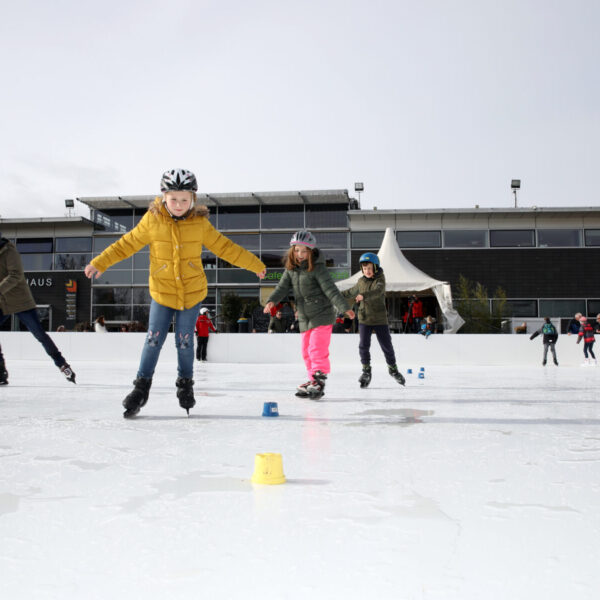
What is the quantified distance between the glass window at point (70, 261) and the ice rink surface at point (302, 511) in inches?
861

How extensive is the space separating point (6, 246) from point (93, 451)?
3579 mm

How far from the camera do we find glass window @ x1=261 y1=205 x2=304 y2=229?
23.2 m

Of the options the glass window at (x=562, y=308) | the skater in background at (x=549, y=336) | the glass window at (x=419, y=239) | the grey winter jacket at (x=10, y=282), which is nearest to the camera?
the grey winter jacket at (x=10, y=282)

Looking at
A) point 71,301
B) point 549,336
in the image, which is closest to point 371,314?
point 549,336

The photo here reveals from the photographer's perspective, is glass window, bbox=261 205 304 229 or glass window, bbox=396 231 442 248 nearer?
glass window, bbox=396 231 442 248

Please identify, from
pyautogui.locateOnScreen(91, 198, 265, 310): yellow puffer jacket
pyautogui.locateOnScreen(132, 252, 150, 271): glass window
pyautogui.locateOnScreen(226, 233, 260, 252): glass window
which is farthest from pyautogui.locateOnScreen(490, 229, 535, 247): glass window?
pyautogui.locateOnScreen(91, 198, 265, 310): yellow puffer jacket

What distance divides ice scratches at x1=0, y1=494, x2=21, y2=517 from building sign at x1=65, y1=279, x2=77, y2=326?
2296cm

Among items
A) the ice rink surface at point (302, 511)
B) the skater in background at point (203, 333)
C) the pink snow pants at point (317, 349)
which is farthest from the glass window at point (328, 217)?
the ice rink surface at point (302, 511)

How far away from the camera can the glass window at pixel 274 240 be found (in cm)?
2306

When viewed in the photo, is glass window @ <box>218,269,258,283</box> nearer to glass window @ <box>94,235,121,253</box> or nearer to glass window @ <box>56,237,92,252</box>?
glass window @ <box>94,235,121,253</box>

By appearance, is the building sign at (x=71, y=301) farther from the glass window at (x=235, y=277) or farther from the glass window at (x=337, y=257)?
the glass window at (x=337, y=257)

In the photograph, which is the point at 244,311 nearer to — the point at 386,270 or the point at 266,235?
the point at 266,235

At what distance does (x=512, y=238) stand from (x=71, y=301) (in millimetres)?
17653

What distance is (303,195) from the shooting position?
22.3 meters
